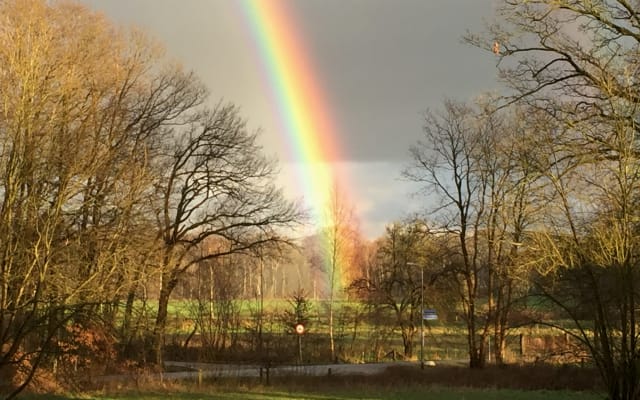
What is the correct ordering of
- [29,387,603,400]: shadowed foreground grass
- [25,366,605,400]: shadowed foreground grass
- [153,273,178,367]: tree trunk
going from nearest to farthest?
[29,387,603,400]: shadowed foreground grass
[25,366,605,400]: shadowed foreground grass
[153,273,178,367]: tree trunk

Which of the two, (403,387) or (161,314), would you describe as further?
(161,314)

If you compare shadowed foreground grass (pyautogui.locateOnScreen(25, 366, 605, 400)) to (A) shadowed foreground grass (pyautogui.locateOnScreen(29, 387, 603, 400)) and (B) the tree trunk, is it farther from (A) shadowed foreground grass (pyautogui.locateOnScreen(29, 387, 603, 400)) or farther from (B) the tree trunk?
(B) the tree trunk

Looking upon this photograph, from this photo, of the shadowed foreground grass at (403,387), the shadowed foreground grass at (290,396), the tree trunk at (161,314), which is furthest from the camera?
the tree trunk at (161,314)

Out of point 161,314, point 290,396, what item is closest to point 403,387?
point 290,396

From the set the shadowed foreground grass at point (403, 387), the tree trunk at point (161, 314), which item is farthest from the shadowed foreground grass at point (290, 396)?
the tree trunk at point (161, 314)

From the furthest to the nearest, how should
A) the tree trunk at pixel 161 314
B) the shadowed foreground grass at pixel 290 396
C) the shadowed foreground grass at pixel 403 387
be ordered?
the tree trunk at pixel 161 314 < the shadowed foreground grass at pixel 403 387 < the shadowed foreground grass at pixel 290 396

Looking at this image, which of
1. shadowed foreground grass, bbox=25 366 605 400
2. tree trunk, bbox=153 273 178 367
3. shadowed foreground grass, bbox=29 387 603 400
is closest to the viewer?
shadowed foreground grass, bbox=29 387 603 400

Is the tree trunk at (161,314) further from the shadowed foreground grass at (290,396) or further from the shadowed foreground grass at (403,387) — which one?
the shadowed foreground grass at (290,396)

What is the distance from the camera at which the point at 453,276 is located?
39.6 m

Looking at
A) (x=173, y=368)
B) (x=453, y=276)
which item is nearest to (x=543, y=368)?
(x=453, y=276)

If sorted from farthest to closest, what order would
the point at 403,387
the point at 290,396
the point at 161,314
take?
the point at 161,314
the point at 403,387
the point at 290,396

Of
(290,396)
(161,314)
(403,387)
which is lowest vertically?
(403,387)

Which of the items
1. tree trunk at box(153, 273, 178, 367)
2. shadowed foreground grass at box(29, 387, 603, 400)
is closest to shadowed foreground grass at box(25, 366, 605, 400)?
shadowed foreground grass at box(29, 387, 603, 400)

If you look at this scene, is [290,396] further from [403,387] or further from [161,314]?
[161,314]
